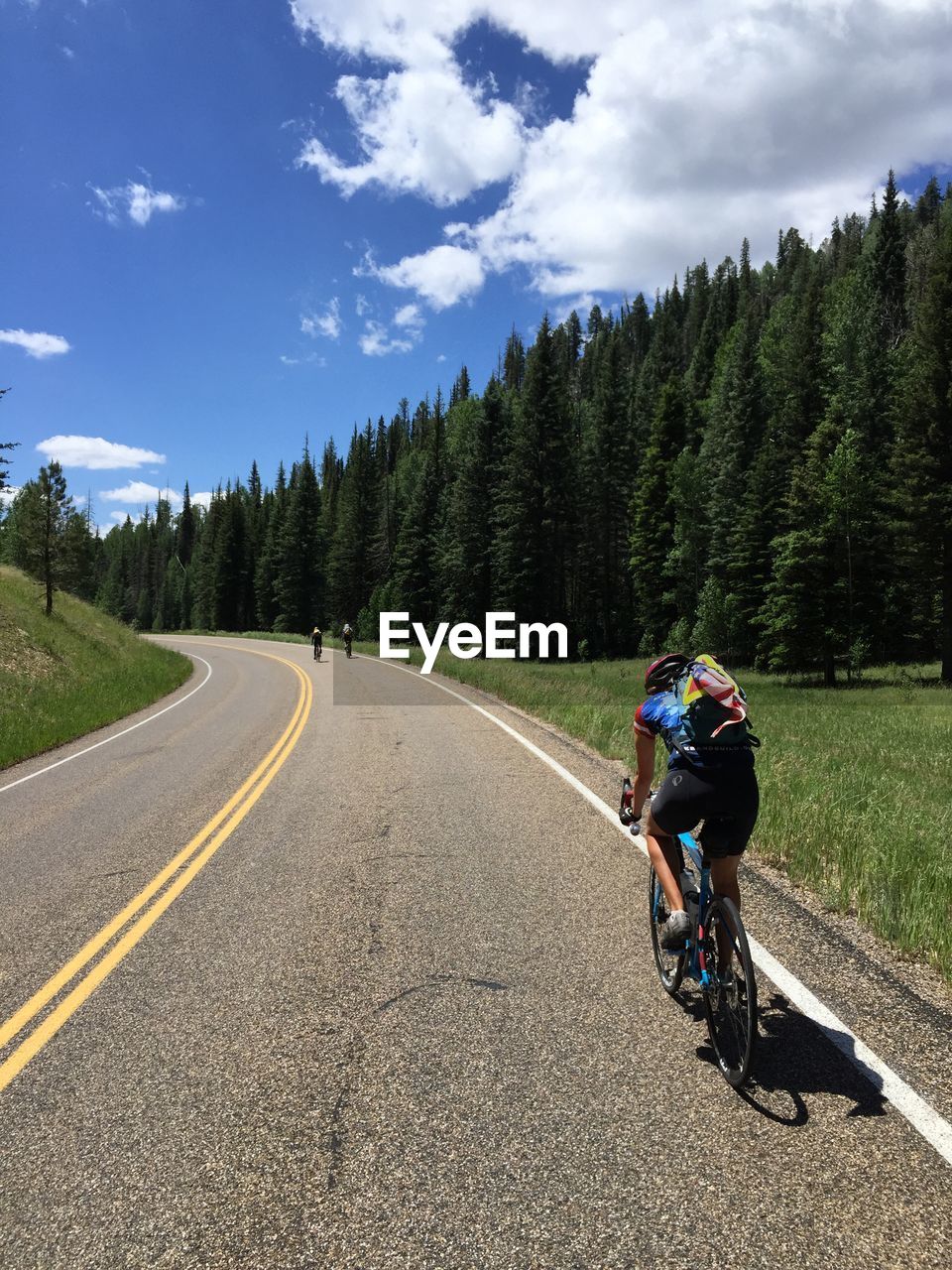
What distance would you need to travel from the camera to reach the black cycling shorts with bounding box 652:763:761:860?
132 inches

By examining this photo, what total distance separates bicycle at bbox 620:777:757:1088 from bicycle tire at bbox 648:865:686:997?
0.01 metres

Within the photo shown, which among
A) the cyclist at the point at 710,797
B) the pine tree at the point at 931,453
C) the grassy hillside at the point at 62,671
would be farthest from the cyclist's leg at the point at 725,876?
the pine tree at the point at 931,453

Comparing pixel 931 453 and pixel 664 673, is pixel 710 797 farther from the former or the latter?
pixel 931 453

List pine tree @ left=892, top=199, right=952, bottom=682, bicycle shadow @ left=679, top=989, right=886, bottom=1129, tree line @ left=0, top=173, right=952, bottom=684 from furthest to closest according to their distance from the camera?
tree line @ left=0, top=173, right=952, bottom=684 → pine tree @ left=892, top=199, right=952, bottom=682 → bicycle shadow @ left=679, top=989, right=886, bottom=1129

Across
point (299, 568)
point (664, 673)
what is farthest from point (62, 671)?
point (299, 568)

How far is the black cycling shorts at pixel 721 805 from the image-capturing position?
335 cm

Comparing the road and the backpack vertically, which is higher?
the backpack

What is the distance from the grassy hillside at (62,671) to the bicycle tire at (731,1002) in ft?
43.1

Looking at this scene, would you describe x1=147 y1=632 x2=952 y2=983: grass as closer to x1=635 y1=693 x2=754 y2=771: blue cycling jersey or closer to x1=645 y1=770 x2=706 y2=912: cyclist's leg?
x1=645 y1=770 x2=706 y2=912: cyclist's leg

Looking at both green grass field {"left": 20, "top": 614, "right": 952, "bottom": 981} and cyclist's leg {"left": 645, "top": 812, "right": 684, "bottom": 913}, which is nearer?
cyclist's leg {"left": 645, "top": 812, "right": 684, "bottom": 913}

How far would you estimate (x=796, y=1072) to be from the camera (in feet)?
10.4

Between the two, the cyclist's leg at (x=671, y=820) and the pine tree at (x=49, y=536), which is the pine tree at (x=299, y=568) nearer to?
the pine tree at (x=49, y=536)

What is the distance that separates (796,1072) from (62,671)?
26.3 m

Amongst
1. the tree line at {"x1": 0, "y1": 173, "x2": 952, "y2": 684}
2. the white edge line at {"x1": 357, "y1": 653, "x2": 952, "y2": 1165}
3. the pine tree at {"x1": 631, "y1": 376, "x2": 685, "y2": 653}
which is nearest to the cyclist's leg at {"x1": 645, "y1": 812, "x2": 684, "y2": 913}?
the white edge line at {"x1": 357, "y1": 653, "x2": 952, "y2": 1165}
